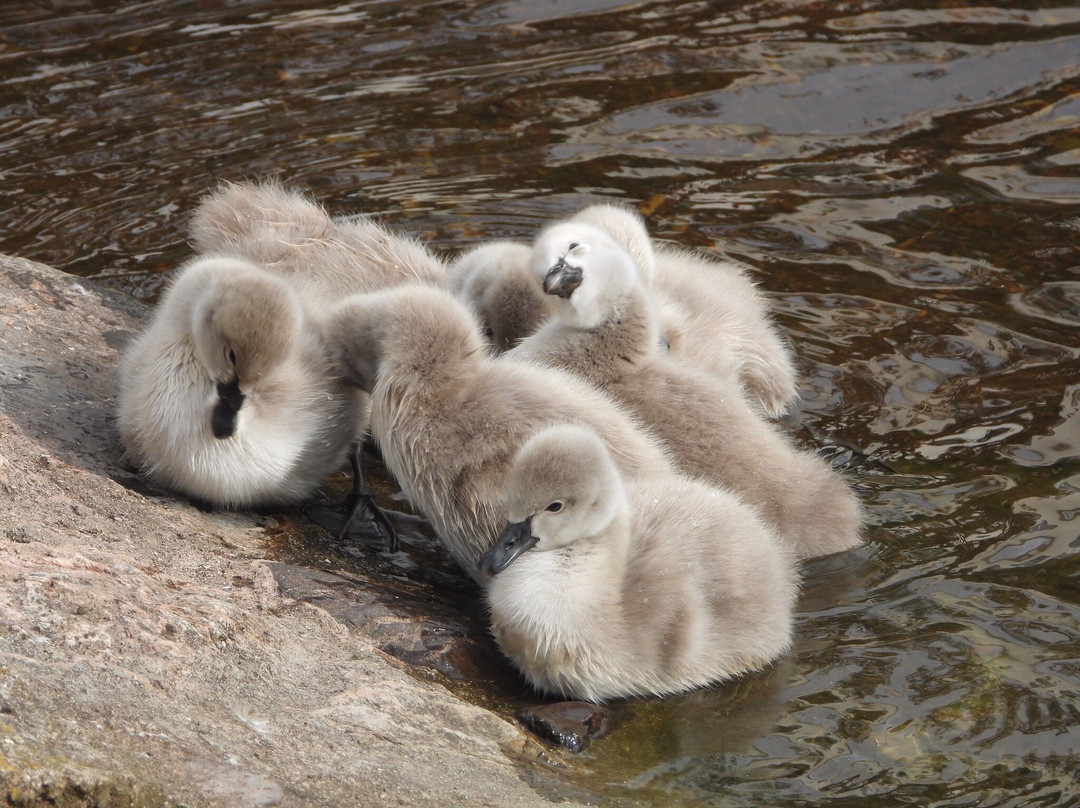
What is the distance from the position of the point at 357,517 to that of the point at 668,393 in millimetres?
1248

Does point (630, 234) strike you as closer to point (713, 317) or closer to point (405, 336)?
point (713, 317)

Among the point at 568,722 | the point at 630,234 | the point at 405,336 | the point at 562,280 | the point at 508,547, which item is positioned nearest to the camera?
the point at 568,722

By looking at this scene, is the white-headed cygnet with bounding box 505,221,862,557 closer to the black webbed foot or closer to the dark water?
the dark water

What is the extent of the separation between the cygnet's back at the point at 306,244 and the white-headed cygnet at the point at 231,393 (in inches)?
42.6

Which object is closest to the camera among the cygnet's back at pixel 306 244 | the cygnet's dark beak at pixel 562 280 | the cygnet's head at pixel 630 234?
the cygnet's dark beak at pixel 562 280

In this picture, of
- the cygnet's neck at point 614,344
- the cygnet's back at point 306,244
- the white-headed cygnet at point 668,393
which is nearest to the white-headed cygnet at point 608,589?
the white-headed cygnet at point 668,393

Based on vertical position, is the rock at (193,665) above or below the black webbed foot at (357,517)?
above

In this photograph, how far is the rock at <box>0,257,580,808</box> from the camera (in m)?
2.94

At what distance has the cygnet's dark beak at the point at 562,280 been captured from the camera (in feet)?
17.2

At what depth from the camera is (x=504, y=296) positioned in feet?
19.0

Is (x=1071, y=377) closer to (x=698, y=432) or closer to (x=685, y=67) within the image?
(x=698, y=432)

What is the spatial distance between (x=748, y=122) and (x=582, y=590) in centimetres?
522

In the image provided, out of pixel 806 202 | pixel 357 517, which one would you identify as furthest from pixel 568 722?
pixel 806 202

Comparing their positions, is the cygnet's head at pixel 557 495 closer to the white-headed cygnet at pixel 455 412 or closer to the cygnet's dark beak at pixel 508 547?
the cygnet's dark beak at pixel 508 547
